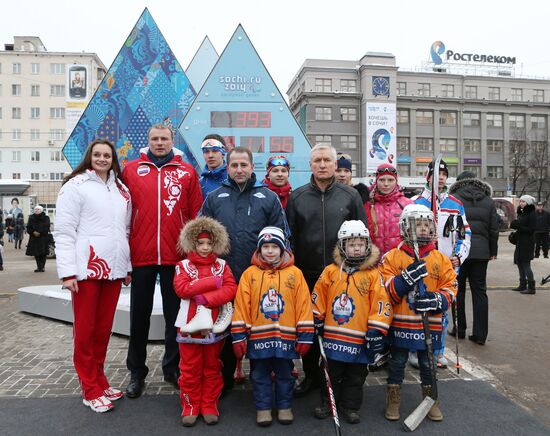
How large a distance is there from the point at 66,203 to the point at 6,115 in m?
63.1

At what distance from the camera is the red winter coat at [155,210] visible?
3625 millimetres

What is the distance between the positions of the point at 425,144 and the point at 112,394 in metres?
55.1

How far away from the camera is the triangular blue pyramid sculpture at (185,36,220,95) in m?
8.74

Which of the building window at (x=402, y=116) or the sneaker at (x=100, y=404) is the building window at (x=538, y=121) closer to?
the building window at (x=402, y=116)

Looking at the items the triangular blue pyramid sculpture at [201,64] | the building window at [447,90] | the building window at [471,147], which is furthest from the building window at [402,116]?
the triangular blue pyramid sculpture at [201,64]

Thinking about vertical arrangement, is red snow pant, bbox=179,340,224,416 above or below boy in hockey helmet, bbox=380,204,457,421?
below

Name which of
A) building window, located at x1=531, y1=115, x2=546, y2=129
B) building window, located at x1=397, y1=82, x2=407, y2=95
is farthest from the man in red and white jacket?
building window, located at x1=531, y1=115, x2=546, y2=129

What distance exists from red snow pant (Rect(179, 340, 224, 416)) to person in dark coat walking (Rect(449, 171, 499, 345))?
3393mm

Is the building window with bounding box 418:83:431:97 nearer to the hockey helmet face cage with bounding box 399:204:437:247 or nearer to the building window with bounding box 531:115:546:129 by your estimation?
the building window with bounding box 531:115:546:129

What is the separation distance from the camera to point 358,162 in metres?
51.1

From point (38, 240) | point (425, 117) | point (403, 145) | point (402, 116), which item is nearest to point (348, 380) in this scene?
point (38, 240)

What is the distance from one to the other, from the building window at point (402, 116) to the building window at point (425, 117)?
1.61 m

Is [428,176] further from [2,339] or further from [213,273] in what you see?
[2,339]

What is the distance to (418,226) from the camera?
3.37 m
